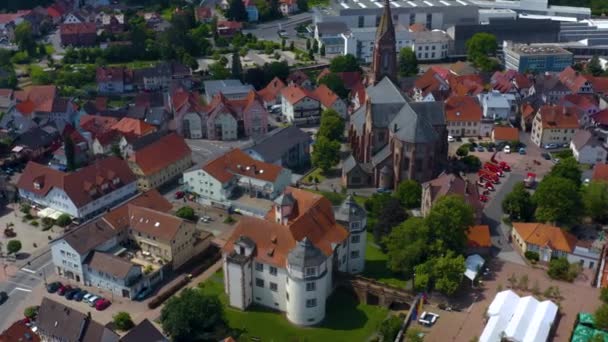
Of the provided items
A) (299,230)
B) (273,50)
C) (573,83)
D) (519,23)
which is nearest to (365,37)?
(273,50)

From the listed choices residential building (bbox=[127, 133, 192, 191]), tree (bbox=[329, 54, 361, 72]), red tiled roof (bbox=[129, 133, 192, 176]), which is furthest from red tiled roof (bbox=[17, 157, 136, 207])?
tree (bbox=[329, 54, 361, 72])

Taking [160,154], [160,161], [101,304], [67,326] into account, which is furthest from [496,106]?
[67,326]

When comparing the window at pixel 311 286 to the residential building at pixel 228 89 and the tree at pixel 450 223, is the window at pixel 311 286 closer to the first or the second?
the tree at pixel 450 223

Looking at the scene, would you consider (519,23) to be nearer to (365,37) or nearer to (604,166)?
(365,37)

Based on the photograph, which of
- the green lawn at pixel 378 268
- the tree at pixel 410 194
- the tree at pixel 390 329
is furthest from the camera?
the tree at pixel 410 194

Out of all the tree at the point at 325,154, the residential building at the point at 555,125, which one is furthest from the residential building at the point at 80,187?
the residential building at the point at 555,125

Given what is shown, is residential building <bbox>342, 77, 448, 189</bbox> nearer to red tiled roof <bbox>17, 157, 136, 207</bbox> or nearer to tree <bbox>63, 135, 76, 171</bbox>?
red tiled roof <bbox>17, 157, 136, 207</bbox>
